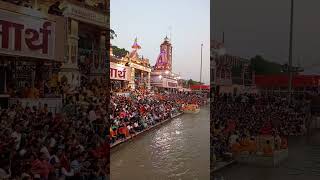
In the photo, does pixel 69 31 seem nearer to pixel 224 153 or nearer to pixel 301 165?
pixel 224 153

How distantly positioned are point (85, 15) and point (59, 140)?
1008mm

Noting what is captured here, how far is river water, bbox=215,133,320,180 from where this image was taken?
3.22m

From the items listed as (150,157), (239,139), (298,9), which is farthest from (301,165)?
(150,157)

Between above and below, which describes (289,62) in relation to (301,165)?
above

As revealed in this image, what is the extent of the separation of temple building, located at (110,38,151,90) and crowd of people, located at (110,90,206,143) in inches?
6.0

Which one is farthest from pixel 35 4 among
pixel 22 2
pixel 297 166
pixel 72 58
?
pixel 297 166

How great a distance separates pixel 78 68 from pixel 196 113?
4.46 meters

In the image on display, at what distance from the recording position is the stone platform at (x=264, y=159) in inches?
132

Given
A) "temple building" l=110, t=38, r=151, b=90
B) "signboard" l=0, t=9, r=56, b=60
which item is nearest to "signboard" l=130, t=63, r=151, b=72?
"temple building" l=110, t=38, r=151, b=90

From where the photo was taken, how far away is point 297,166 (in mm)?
3266

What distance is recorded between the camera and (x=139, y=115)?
5859mm

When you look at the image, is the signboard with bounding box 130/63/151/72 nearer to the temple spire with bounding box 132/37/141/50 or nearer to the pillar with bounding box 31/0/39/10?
the temple spire with bounding box 132/37/141/50

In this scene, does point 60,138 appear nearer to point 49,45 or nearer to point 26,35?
point 49,45

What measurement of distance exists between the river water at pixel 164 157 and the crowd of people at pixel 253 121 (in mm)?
748
